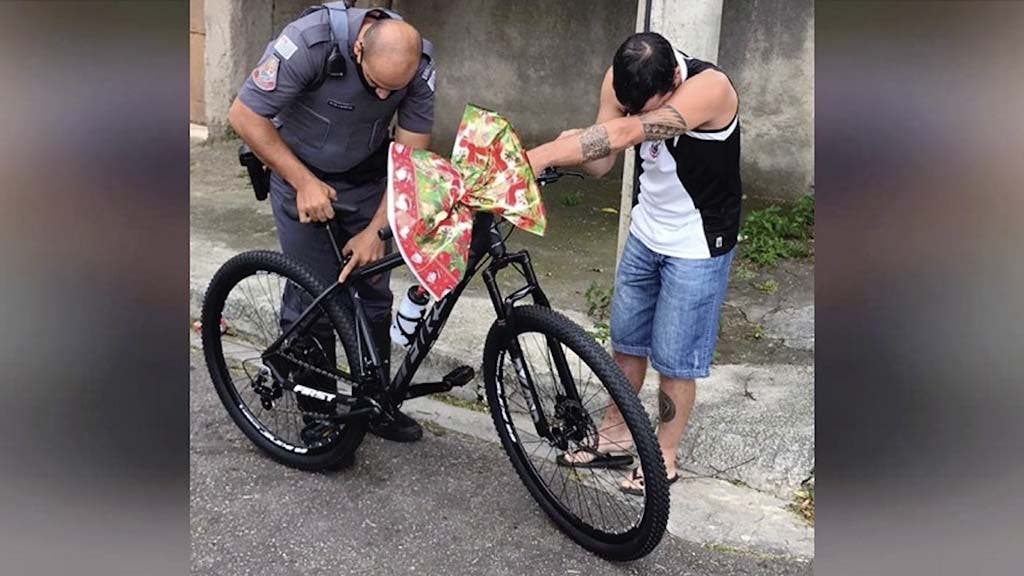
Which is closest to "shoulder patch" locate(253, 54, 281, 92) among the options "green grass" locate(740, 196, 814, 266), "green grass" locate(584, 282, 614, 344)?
"green grass" locate(584, 282, 614, 344)

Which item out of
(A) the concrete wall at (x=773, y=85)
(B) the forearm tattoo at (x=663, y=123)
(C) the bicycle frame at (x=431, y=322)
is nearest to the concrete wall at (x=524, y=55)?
(A) the concrete wall at (x=773, y=85)

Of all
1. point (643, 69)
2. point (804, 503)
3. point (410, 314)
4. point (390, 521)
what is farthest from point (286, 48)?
point (804, 503)

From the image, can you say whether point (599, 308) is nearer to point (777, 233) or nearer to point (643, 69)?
point (777, 233)

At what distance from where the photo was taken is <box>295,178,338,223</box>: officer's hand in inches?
132

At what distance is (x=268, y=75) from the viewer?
322cm

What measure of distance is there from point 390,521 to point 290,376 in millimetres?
663

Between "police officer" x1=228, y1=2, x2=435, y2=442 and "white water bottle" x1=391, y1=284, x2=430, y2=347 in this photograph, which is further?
"white water bottle" x1=391, y1=284, x2=430, y2=347

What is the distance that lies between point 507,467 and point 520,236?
2.31 m

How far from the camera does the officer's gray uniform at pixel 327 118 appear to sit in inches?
127

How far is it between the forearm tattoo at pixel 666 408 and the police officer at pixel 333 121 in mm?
1010

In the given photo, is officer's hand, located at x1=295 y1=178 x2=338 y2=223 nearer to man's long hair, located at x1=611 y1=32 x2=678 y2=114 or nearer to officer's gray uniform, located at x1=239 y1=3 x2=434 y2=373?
officer's gray uniform, located at x1=239 y1=3 x2=434 y2=373

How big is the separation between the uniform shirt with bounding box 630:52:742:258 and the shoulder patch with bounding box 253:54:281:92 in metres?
1.19
